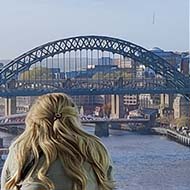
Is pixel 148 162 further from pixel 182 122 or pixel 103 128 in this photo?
pixel 182 122

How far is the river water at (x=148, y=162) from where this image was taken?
6277mm

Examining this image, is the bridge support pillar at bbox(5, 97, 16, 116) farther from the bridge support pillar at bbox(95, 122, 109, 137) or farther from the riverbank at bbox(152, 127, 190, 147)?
the riverbank at bbox(152, 127, 190, 147)

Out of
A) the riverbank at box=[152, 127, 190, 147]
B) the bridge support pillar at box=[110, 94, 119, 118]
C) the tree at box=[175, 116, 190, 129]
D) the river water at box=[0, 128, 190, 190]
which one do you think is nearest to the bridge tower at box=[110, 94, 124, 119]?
the bridge support pillar at box=[110, 94, 119, 118]

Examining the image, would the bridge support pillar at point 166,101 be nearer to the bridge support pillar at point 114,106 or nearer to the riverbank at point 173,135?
the riverbank at point 173,135

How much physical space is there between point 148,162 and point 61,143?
752 centimetres

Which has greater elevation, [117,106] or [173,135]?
[117,106]

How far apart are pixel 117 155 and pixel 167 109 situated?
114 inches

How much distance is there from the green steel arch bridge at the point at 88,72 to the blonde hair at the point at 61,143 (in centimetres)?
798

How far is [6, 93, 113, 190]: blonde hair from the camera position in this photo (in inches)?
25.3

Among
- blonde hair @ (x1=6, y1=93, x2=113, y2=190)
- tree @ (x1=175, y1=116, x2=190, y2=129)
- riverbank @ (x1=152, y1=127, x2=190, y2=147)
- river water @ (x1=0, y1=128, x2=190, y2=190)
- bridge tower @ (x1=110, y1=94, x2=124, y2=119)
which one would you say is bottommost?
river water @ (x1=0, y1=128, x2=190, y2=190)

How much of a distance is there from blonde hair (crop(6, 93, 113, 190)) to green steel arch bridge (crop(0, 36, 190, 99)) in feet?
26.2

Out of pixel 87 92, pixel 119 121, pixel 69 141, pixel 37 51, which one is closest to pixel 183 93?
pixel 119 121

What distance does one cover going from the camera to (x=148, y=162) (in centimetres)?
811

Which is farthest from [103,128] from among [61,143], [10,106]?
[61,143]
